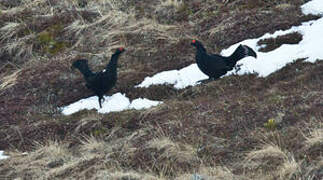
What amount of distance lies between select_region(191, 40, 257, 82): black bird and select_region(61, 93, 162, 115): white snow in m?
1.10

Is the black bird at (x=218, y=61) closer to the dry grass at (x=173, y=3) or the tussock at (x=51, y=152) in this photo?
the tussock at (x=51, y=152)

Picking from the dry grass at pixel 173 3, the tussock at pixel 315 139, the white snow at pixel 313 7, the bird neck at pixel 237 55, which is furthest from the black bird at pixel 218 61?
the tussock at pixel 315 139

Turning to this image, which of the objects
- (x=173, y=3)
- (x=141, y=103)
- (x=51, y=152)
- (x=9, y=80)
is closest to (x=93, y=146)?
(x=51, y=152)

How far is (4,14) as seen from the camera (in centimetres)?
1327

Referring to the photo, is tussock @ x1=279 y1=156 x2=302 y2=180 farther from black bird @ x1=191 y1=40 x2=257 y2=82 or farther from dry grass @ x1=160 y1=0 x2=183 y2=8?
dry grass @ x1=160 y1=0 x2=183 y2=8

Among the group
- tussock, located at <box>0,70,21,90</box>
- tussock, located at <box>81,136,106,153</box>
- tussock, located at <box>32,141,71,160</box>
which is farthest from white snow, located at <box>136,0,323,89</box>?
tussock, located at <box>0,70,21,90</box>

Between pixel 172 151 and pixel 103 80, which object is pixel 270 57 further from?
pixel 172 151

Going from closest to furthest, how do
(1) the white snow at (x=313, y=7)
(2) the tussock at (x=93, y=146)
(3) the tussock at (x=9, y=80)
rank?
(2) the tussock at (x=93, y=146) < (1) the white snow at (x=313, y=7) < (3) the tussock at (x=9, y=80)

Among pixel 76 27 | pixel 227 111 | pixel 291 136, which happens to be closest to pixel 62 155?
pixel 227 111

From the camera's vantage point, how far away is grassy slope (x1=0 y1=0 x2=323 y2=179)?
20.9 feet

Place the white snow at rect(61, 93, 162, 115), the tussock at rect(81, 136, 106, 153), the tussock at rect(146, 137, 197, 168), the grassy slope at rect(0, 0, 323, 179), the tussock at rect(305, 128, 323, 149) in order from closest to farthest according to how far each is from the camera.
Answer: the tussock at rect(305, 128, 323, 149) < the grassy slope at rect(0, 0, 323, 179) < the tussock at rect(146, 137, 197, 168) < the tussock at rect(81, 136, 106, 153) < the white snow at rect(61, 93, 162, 115)

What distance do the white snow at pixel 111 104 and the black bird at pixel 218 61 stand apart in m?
1.10

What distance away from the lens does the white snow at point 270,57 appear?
9.19 m

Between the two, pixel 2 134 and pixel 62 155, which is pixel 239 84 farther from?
pixel 2 134
